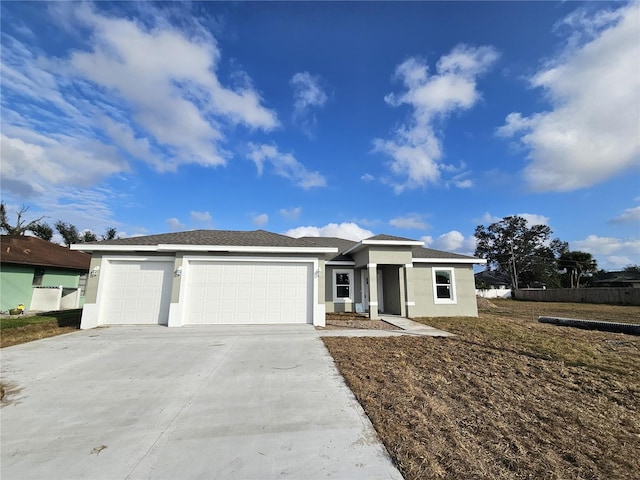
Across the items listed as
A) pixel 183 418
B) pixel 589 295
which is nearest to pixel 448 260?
pixel 183 418

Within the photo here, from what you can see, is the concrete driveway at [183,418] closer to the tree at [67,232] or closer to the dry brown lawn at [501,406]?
the dry brown lawn at [501,406]

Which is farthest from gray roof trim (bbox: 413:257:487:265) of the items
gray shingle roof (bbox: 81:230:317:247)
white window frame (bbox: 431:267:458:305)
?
gray shingle roof (bbox: 81:230:317:247)

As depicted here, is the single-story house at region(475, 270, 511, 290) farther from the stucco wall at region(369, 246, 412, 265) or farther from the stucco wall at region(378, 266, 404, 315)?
the stucco wall at region(369, 246, 412, 265)

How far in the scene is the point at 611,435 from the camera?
354 centimetres

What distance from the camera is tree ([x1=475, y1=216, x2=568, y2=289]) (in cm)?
4928

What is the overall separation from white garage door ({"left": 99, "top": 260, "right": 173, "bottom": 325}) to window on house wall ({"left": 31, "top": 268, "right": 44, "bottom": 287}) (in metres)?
9.84

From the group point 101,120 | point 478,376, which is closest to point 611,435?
point 478,376

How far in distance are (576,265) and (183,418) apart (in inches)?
2373

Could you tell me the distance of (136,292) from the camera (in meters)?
11.9

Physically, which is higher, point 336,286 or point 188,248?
point 188,248

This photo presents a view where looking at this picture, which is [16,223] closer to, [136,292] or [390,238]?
[136,292]

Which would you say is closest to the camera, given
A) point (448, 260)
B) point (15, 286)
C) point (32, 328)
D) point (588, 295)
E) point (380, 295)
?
point (32, 328)

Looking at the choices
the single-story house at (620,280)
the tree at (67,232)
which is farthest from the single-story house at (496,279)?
the tree at (67,232)

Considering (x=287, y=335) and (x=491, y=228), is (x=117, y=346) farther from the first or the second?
(x=491, y=228)
